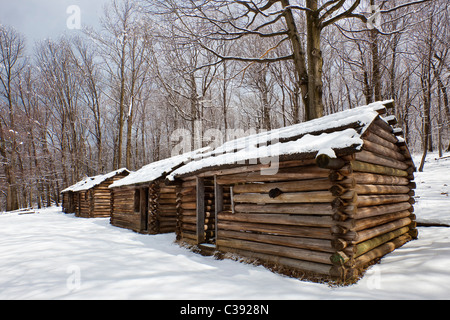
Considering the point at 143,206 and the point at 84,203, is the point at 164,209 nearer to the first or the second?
the point at 143,206

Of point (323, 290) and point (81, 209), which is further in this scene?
point (81, 209)

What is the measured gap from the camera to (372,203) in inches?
231

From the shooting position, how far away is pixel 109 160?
4138cm

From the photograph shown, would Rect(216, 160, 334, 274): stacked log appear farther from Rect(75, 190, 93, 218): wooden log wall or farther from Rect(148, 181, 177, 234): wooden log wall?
Rect(75, 190, 93, 218): wooden log wall

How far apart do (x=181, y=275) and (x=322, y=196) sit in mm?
3453

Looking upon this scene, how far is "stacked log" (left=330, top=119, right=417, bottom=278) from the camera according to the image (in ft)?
16.0

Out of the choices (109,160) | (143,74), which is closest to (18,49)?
(143,74)

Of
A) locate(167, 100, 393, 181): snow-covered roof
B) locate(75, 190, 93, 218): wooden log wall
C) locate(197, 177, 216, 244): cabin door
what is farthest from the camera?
locate(75, 190, 93, 218): wooden log wall

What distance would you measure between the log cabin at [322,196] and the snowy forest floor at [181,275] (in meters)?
0.43

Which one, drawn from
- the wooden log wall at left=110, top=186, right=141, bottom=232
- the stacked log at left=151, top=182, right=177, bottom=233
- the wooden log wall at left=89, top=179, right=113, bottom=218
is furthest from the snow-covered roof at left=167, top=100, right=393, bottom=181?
the wooden log wall at left=89, top=179, right=113, bottom=218

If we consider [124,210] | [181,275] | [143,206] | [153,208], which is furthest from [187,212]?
[124,210]

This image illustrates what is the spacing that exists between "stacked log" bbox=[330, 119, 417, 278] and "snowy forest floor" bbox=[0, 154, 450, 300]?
1.27 feet
